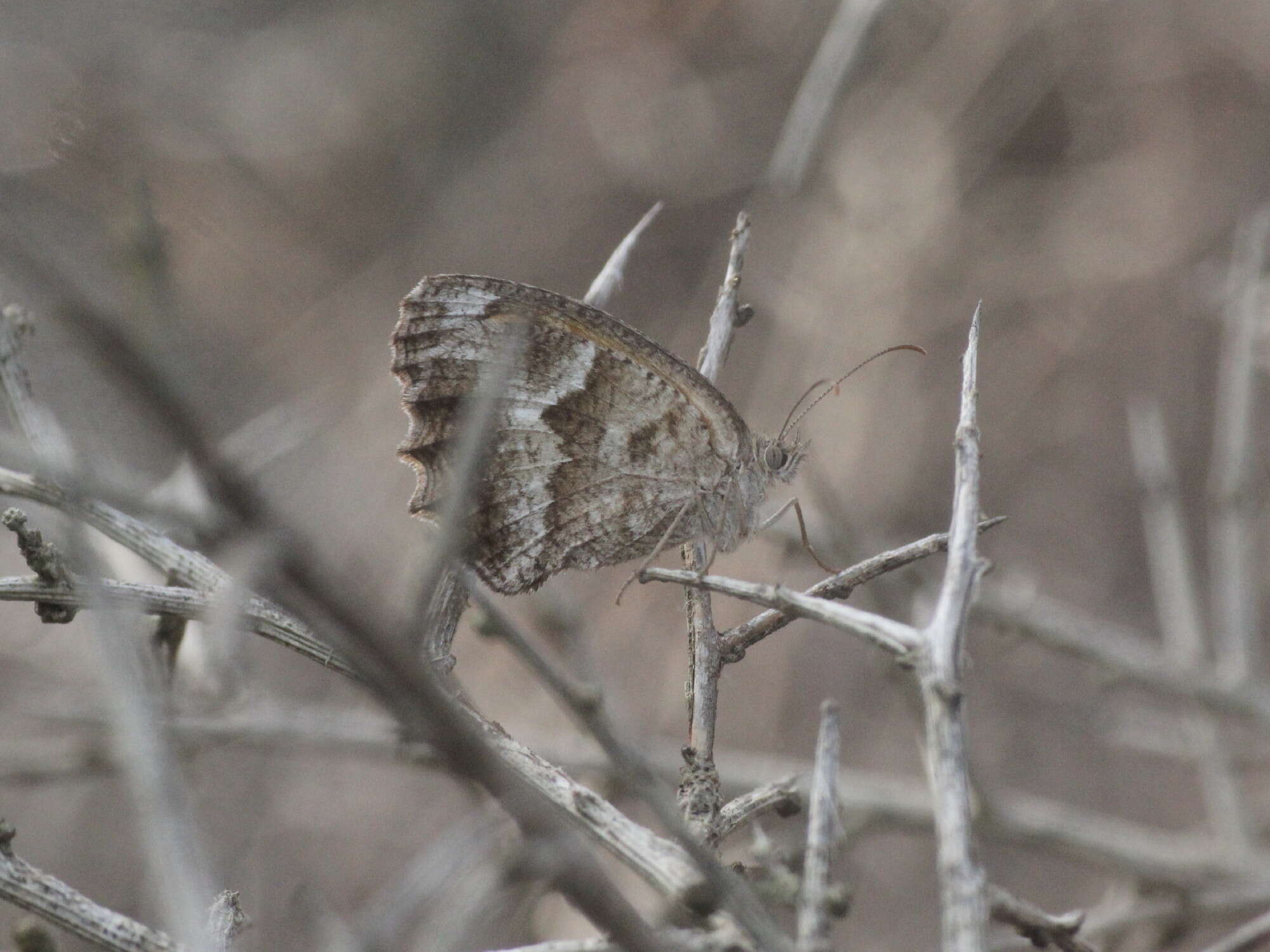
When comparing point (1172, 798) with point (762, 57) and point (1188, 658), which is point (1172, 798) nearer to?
point (1188, 658)

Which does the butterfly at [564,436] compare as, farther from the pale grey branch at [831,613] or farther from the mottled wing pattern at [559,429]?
the pale grey branch at [831,613]

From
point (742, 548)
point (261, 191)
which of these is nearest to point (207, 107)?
point (261, 191)

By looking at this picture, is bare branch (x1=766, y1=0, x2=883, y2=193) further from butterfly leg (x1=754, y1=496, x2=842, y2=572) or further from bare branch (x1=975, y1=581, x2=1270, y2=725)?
bare branch (x1=975, y1=581, x2=1270, y2=725)

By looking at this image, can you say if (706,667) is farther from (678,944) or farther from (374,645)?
(374,645)

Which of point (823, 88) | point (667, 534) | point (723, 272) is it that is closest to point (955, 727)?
point (667, 534)

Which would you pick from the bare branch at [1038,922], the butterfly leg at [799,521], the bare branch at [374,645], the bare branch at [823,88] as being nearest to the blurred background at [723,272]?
the bare branch at [823,88]

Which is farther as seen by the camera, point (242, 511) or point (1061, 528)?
point (1061, 528)
